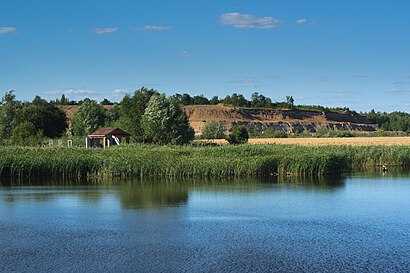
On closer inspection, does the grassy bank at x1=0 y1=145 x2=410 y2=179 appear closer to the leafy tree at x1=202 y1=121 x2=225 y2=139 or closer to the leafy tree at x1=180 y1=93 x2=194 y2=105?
the leafy tree at x1=202 y1=121 x2=225 y2=139

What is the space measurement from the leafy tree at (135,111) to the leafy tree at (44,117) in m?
8.52

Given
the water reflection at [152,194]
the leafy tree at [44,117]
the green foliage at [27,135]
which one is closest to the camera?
the water reflection at [152,194]

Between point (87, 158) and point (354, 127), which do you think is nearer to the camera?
point (87, 158)

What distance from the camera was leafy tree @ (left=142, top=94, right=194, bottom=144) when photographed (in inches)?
2379

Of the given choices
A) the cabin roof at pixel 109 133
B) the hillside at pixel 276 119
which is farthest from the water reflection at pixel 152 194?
the hillside at pixel 276 119

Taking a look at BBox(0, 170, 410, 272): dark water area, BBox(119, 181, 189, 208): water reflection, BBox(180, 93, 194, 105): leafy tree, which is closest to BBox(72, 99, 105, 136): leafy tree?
BBox(119, 181, 189, 208): water reflection

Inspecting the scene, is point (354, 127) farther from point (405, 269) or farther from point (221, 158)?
point (405, 269)

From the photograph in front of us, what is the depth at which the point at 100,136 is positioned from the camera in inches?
2297

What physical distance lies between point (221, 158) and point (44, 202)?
16.1 meters

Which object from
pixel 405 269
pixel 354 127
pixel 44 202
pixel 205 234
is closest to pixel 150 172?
pixel 44 202

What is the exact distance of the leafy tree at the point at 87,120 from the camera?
2990 inches

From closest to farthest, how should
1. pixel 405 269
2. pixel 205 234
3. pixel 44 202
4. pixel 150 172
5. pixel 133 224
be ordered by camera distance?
pixel 405 269
pixel 205 234
pixel 133 224
pixel 44 202
pixel 150 172

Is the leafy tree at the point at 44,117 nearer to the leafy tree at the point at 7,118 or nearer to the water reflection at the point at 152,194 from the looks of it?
the leafy tree at the point at 7,118

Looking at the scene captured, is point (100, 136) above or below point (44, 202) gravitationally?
above
